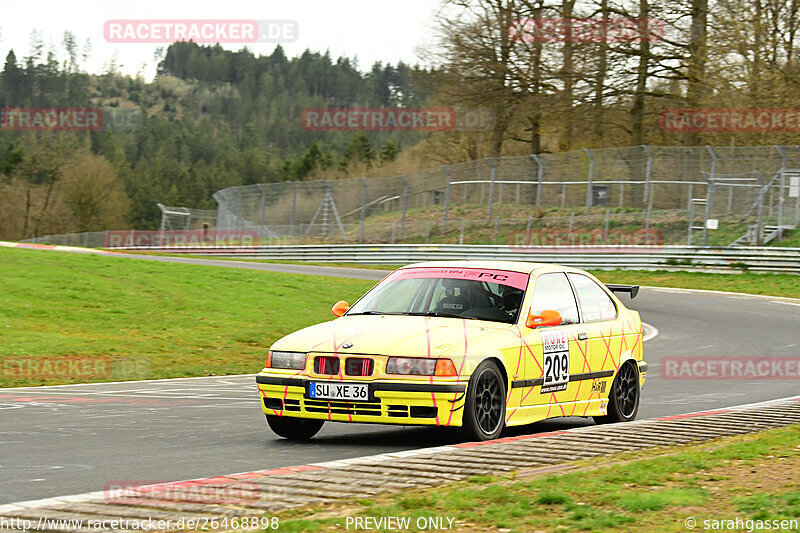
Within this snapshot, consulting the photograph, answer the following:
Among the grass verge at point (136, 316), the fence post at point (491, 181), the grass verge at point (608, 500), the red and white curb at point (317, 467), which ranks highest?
the fence post at point (491, 181)

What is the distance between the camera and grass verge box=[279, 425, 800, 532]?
4.95 metres

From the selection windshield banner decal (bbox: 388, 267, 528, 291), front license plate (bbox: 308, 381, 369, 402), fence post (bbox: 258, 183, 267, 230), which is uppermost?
fence post (bbox: 258, 183, 267, 230)

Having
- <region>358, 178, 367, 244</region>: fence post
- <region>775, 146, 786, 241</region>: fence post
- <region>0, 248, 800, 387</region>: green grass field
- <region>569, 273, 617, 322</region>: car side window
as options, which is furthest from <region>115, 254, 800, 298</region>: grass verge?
<region>569, 273, 617, 322</region>: car side window

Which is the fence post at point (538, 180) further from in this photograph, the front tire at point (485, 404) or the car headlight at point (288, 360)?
the car headlight at point (288, 360)

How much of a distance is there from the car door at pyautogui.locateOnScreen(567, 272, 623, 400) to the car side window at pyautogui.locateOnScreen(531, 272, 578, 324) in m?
0.12

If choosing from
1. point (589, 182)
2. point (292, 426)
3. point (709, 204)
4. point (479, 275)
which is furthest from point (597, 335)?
point (589, 182)

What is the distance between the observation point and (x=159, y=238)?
60.8m

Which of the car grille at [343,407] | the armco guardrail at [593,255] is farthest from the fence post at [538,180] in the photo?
the car grille at [343,407]

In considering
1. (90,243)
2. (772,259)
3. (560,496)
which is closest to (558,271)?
(560,496)

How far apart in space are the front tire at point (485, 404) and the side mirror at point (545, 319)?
695mm

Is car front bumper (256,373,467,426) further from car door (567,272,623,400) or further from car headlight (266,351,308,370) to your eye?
car door (567,272,623,400)

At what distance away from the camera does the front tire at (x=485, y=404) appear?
7.71 meters

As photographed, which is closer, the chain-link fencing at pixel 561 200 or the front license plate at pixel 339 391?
the front license plate at pixel 339 391

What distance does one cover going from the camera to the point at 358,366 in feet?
25.4
